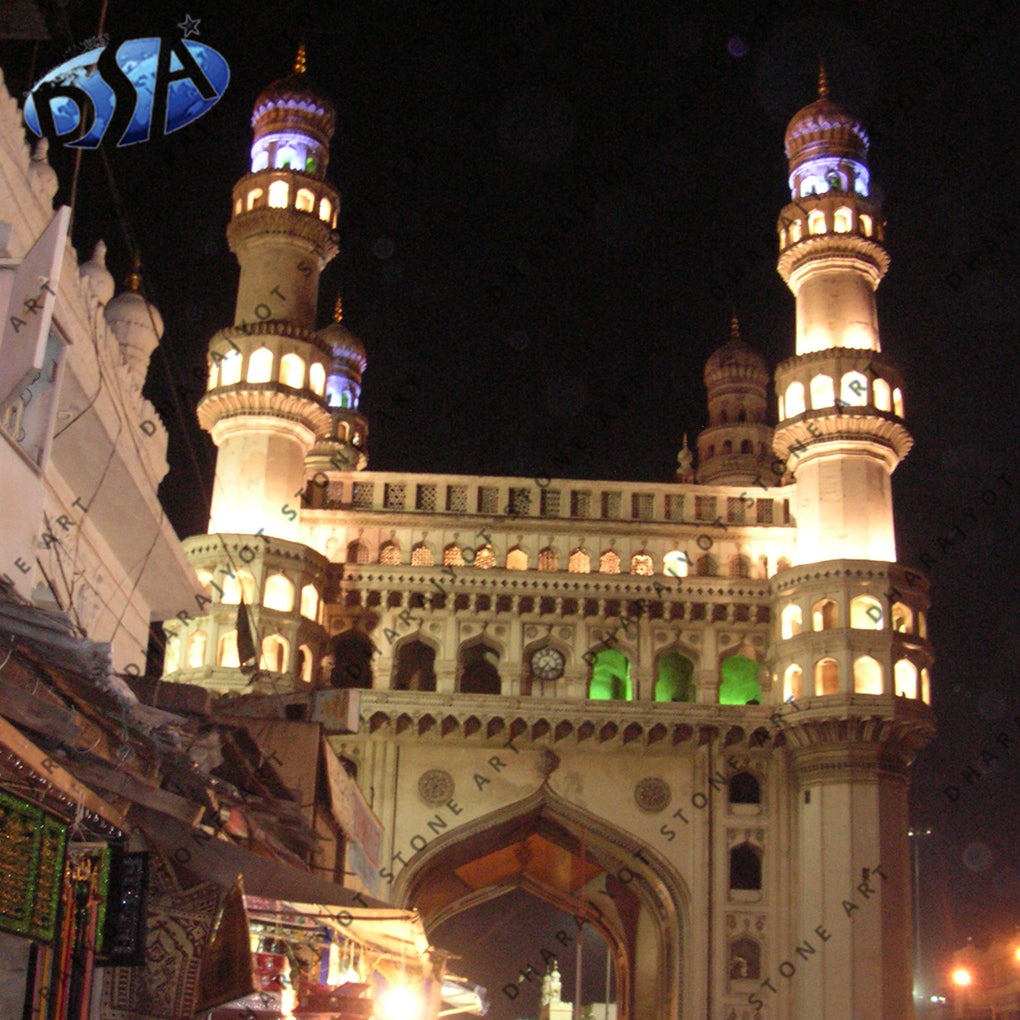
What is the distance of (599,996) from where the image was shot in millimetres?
48031

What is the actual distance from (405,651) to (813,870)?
939 centimetres

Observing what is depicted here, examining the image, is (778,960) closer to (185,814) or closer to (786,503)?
(786,503)

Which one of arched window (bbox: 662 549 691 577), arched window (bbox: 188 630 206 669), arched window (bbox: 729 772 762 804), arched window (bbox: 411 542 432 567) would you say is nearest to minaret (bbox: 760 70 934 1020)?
arched window (bbox: 729 772 762 804)

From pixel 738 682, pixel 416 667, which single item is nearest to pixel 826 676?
pixel 738 682

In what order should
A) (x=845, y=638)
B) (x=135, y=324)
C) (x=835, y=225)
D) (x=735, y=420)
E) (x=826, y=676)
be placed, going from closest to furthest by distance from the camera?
(x=135, y=324), (x=845, y=638), (x=826, y=676), (x=835, y=225), (x=735, y=420)

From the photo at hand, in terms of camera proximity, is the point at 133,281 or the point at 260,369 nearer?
the point at 133,281

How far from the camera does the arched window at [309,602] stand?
2914 cm

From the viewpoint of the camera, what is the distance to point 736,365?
4381 centimetres

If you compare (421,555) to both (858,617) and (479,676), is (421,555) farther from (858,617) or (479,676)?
(858,617)

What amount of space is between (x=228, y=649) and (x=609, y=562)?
790 centimetres

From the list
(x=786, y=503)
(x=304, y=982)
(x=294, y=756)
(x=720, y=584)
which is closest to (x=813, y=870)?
(x=720, y=584)

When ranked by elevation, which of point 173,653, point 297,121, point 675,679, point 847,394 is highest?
point 297,121

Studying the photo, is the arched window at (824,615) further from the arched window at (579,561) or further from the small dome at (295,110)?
the small dome at (295,110)

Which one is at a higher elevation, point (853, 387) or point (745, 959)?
point (853, 387)
